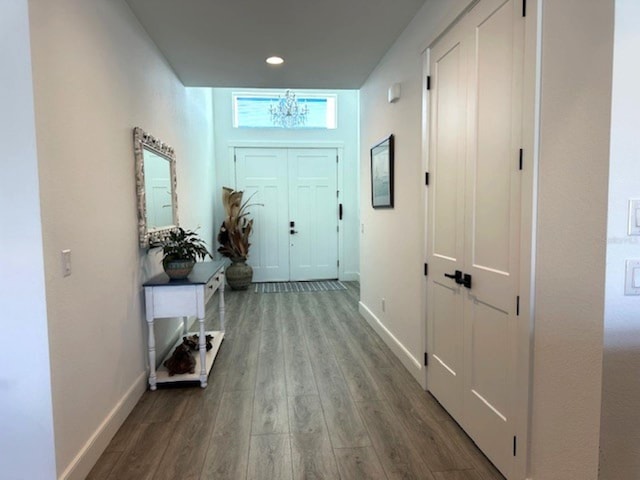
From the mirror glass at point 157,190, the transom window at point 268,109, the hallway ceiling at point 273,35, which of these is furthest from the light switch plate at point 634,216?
the transom window at point 268,109

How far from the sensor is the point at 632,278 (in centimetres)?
121

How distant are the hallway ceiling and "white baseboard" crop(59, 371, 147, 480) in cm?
253

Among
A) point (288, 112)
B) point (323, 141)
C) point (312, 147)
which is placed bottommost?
point (312, 147)

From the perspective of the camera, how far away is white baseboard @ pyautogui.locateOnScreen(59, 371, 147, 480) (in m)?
1.74

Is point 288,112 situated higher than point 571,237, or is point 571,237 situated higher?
point 288,112

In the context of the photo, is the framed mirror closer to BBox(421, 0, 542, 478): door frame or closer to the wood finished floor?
the wood finished floor

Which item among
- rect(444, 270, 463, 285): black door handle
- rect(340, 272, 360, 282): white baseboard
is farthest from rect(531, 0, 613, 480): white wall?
rect(340, 272, 360, 282): white baseboard

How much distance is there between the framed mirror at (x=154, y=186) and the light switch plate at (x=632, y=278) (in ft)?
8.68

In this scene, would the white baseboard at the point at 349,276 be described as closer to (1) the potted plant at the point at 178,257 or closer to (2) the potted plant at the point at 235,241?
(2) the potted plant at the point at 235,241

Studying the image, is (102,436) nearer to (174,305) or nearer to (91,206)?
(174,305)

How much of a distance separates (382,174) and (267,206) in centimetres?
330

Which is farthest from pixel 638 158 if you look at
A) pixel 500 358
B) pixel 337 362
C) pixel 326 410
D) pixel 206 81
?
pixel 206 81

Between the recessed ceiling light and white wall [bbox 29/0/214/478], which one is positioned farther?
the recessed ceiling light

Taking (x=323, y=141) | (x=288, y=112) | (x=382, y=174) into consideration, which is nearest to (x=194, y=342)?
(x=382, y=174)
